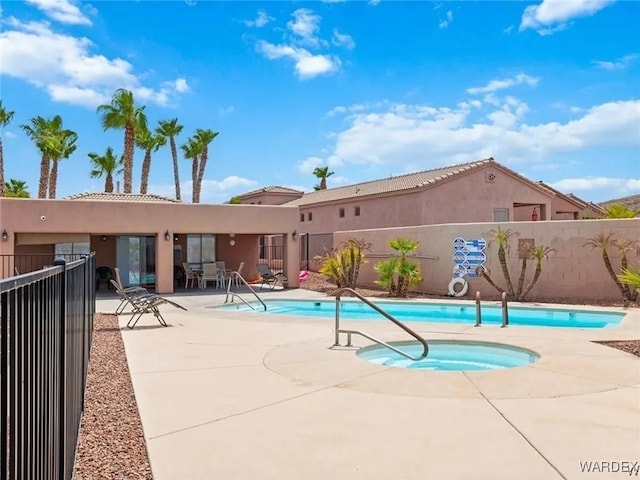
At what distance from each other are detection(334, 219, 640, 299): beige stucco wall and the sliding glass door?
12.7m

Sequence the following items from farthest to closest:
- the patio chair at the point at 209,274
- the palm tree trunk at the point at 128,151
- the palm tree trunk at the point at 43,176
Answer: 1. the palm tree trunk at the point at 43,176
2. the palm tree trunk at the point at 128,151
3. the patio chair at the point at 209,274

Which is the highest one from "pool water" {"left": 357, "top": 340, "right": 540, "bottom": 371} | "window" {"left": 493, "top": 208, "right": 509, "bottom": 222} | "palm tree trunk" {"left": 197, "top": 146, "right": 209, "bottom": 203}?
"palm tree trunk" {"left": 197, "top": 146, "right": 209, "bottom": 203}

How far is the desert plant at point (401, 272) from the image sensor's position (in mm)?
20578

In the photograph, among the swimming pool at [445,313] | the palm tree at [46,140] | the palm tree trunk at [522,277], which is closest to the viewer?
the swimming pool at [445,313]

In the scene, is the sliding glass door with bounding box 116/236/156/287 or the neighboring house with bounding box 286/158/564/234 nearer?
the sliding glass door with bounding box 116/236/156/287

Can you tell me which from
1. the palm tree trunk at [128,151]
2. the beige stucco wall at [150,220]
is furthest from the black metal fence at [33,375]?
the palm tree trunk at [128,151]

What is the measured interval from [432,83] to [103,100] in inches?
1126

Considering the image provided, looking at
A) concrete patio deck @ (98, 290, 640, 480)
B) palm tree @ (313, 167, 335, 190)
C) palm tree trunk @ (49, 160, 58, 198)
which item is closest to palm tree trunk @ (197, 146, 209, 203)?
palm tree trunk @ (49, 160, 58, 198)

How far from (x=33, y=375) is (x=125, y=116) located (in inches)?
1690

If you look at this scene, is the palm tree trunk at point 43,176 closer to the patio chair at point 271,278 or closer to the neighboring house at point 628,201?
the patio chair at point 271,278

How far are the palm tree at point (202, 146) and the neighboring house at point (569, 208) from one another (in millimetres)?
30838

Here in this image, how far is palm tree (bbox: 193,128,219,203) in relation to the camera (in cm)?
5334

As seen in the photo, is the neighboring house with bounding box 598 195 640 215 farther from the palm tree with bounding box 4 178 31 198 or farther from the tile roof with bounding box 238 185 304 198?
the palm tree with bounding box 4 178 31 198

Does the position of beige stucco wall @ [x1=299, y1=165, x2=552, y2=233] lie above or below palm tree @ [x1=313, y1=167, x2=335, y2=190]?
below
